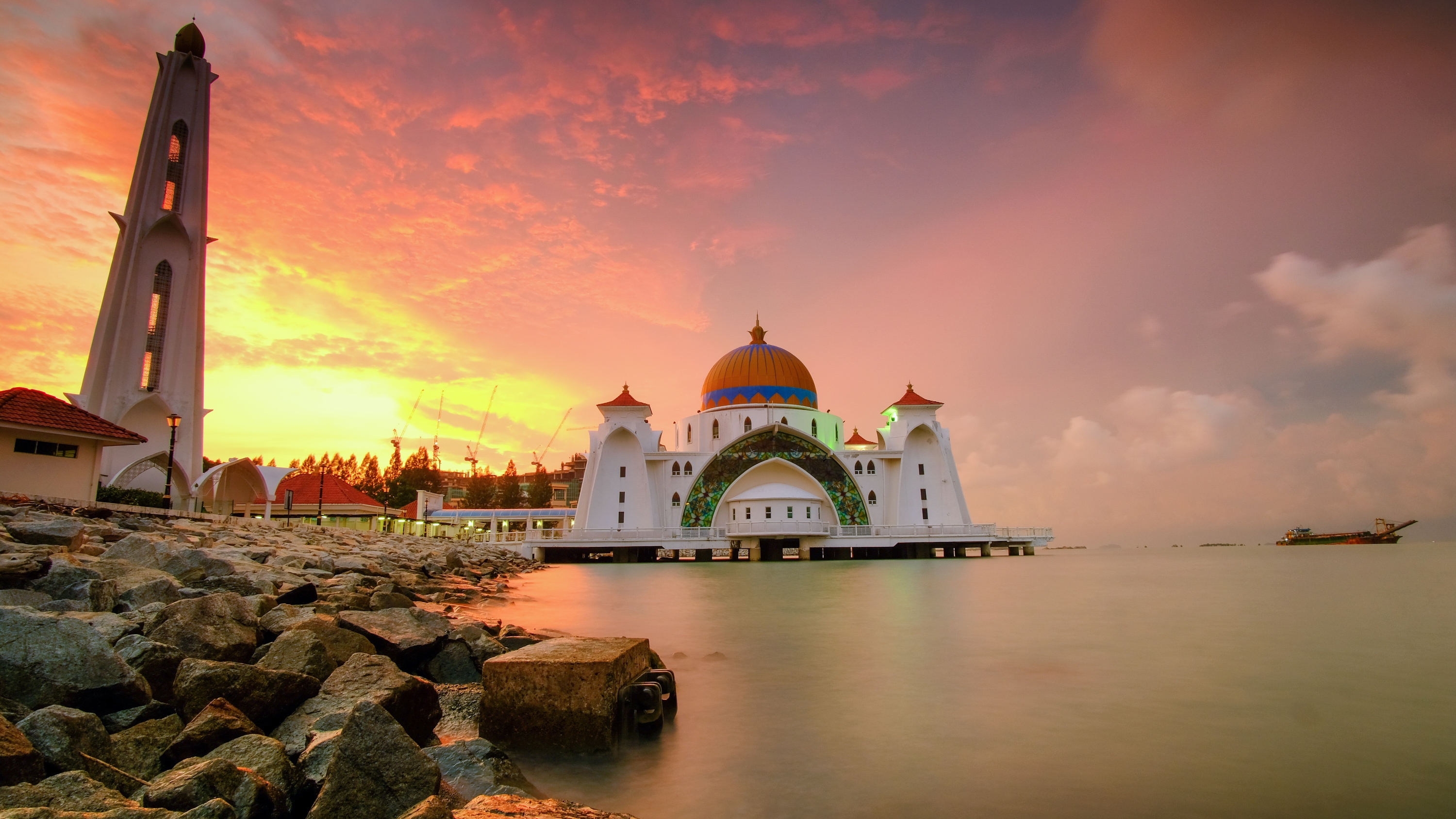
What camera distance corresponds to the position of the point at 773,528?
129ft

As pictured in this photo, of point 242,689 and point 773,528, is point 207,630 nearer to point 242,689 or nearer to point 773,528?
point 242,689

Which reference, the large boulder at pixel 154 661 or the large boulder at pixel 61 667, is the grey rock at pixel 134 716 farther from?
the large boulder at pixel 154 661

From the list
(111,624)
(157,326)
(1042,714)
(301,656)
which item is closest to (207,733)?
(301,656)

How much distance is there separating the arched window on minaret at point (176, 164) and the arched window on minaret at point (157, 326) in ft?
8.41

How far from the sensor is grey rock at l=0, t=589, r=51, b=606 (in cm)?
496

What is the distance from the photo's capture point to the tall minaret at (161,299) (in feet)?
87.8

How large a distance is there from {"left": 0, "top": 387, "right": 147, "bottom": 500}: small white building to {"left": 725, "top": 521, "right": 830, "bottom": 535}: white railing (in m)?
26.7

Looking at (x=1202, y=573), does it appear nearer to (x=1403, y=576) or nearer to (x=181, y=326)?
(x=1403, y=576)

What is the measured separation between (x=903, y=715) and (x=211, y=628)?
4934 mm

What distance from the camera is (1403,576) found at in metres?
21.5

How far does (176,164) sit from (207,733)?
34039mm

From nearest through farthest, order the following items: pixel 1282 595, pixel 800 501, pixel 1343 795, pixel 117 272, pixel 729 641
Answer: pixel 1343 795, pixel 729 641, pixel 1282 595, pixel 117 272, pixel 800 501

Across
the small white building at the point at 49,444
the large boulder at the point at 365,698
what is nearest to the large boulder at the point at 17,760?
the large boulder at the point at 365,698

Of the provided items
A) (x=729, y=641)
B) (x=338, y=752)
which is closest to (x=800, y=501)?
(x=729, y=641)
